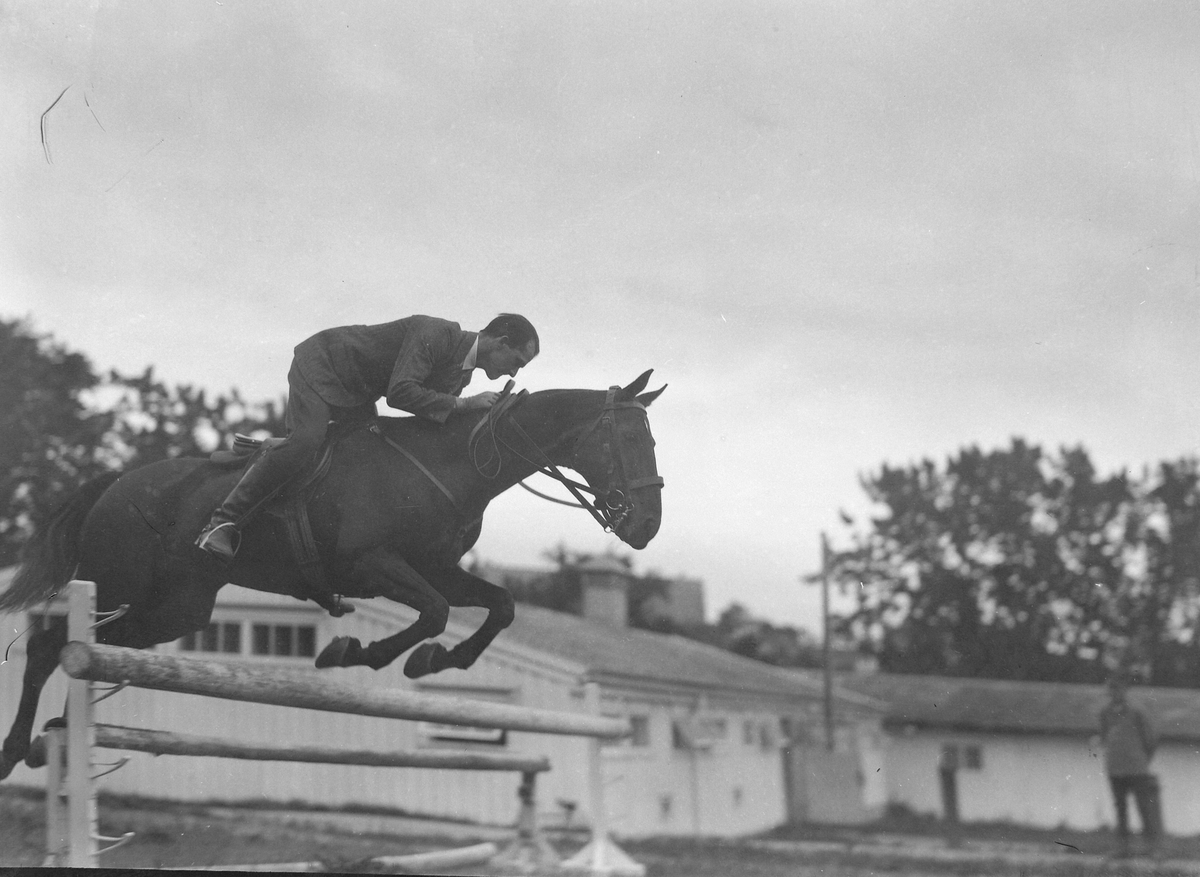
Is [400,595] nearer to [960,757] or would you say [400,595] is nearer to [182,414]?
[182,414]

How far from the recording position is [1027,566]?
40.3 ft

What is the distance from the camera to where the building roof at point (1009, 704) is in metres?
16.5

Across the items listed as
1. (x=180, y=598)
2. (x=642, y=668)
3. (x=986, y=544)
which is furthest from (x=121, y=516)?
(x=986, y=544)

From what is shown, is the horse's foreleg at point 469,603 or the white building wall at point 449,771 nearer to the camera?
the horse's foreleg at point 469,603

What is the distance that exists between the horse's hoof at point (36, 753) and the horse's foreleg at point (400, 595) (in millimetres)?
946

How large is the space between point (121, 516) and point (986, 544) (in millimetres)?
9427

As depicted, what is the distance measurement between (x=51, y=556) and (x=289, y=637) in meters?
2.19

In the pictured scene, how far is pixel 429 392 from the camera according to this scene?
4426mm

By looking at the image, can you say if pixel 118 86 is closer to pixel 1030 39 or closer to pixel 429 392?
pixel 429 392

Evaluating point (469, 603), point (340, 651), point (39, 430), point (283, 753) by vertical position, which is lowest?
point (283, 753)

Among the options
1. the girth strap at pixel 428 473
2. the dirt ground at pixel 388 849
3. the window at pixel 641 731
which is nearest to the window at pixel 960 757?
the dirt ground at pixel 388 849

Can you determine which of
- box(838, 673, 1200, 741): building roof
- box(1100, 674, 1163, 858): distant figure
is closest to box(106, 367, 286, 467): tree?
box(1100, 674, 1163, 858): distant figure

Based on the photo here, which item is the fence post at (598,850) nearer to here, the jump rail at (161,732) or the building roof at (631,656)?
the jump rail at (161,732)

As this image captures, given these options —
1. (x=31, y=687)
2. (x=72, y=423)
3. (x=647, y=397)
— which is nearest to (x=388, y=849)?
(x=72, y=423)
